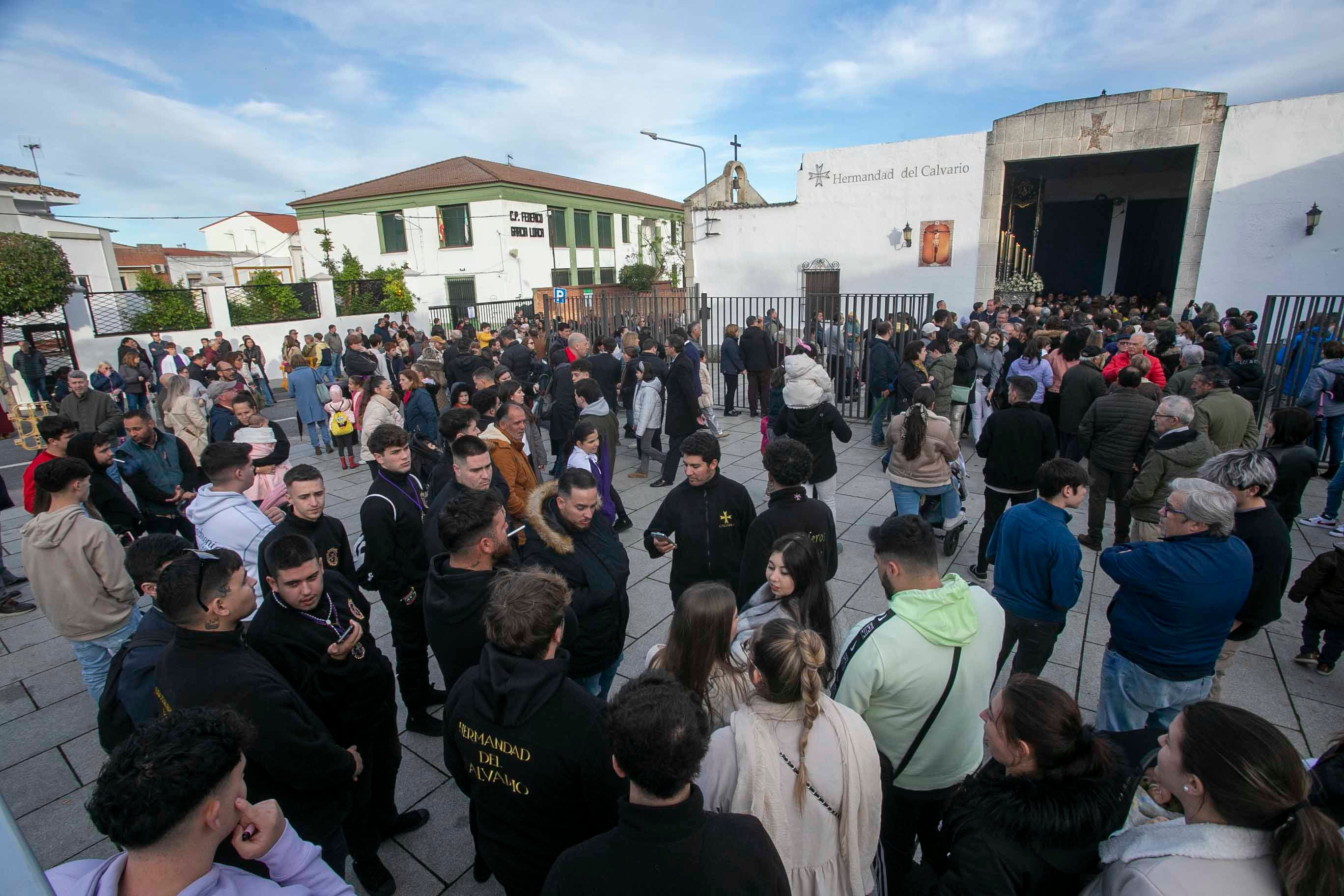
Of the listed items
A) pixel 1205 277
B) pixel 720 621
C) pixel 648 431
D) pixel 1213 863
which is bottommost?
pixel 648 431

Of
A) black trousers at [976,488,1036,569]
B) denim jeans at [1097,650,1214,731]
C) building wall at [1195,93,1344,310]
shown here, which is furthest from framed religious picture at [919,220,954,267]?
Answer: denim jeans at [1097,650,1214,731]

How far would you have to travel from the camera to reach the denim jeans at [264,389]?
1420 cm

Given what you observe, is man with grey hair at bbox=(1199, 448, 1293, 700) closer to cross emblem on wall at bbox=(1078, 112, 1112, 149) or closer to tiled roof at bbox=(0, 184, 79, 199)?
cross emblem on wall at bbox=(1078, 112, 1112, 149)

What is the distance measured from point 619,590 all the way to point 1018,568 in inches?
80.1

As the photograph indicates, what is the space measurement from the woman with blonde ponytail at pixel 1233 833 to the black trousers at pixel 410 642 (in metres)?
3.17

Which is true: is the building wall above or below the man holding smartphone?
above

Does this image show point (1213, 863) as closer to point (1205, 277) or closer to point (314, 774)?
point (314, 774)

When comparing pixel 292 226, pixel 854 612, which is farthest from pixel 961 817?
pixel 292 226

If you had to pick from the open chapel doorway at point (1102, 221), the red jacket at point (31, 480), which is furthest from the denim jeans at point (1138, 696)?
the open chapel doorway at point (1102, 221)

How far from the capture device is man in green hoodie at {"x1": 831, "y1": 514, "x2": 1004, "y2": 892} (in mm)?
2160

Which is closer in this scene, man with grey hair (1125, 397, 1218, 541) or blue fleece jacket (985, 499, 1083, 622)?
blue fleece jacket (985, 499, 1083, 622)

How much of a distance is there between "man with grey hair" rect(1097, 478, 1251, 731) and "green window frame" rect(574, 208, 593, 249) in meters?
34.5

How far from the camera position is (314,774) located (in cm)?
215

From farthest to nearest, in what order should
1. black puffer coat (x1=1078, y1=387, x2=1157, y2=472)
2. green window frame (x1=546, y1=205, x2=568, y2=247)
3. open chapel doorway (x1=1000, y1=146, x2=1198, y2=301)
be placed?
green window frame (x1=546, y1=205, x2=568, y2=247) < open chapel doorway (x1=1000, y1=146, x2=1198, y2=301) < black puffer coat (x1=1078, y1=387, x2=1157, y2=472)
